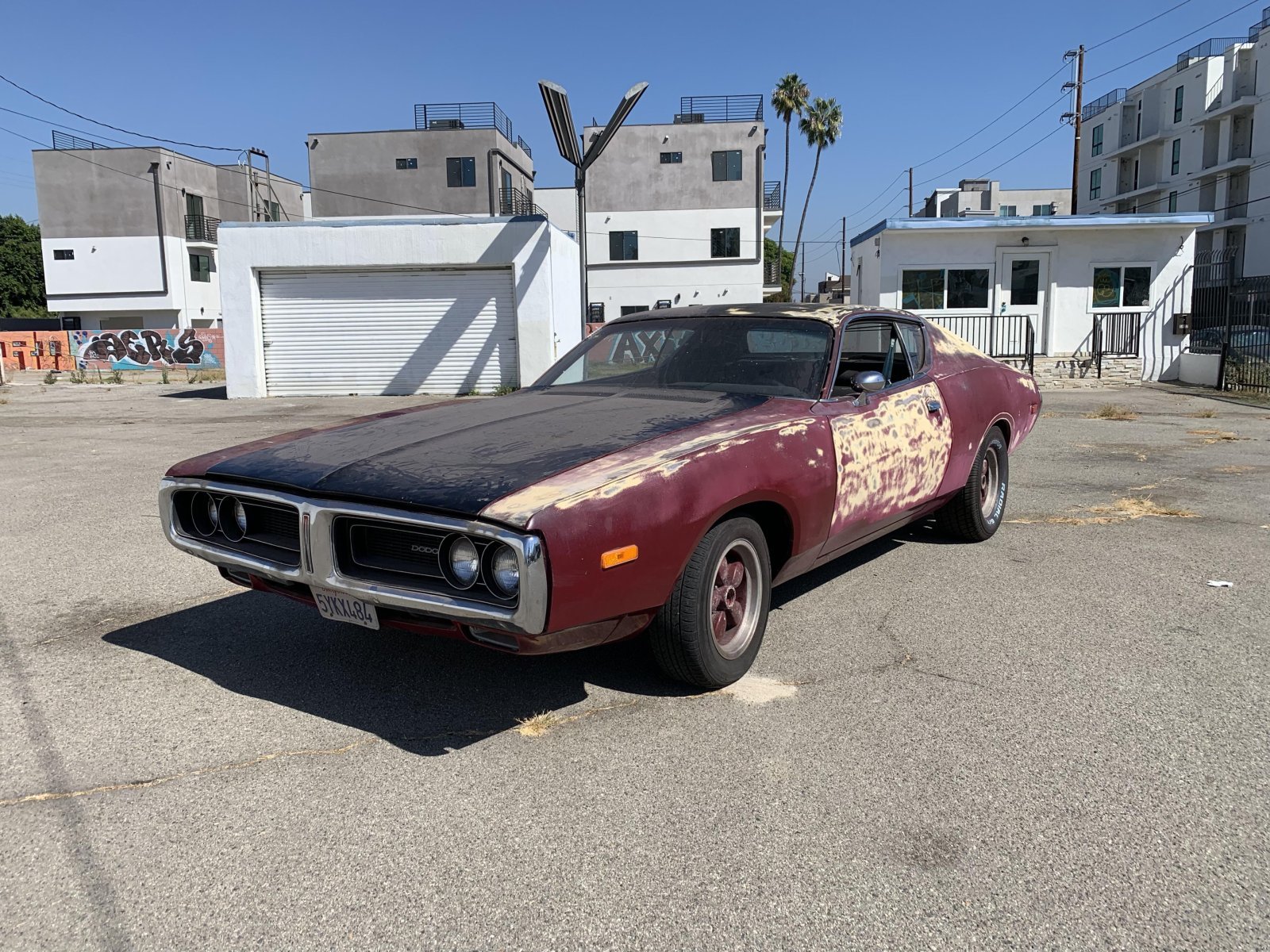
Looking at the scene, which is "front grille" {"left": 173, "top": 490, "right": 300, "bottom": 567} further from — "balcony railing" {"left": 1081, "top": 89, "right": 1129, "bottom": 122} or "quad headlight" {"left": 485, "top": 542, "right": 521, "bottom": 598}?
"balcony railing" {"left": 1081, "top": 89, "right": 1129, "bottom": 122}

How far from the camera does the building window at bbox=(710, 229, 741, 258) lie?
44719 mm

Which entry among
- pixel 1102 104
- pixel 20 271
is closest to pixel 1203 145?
pixel 1102 104

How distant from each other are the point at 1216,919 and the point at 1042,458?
815cm

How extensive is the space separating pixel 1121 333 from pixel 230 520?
21.7 meters

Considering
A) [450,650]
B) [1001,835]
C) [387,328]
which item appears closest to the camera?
[1001,835]

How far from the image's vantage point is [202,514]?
12.7ft

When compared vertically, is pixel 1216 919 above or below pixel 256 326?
below

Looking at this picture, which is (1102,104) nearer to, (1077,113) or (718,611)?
(1077,113)

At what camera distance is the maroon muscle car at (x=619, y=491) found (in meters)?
3.00

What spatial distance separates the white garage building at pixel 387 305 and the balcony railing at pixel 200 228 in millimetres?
36677

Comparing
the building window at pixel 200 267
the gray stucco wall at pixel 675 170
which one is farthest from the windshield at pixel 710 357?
the building window at pixel 200 267

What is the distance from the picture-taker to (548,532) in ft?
9.38

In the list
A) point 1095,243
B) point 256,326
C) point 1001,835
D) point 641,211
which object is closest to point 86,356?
point 256,326

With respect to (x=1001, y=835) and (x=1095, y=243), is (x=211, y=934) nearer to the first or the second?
(x=1001, y=835)
